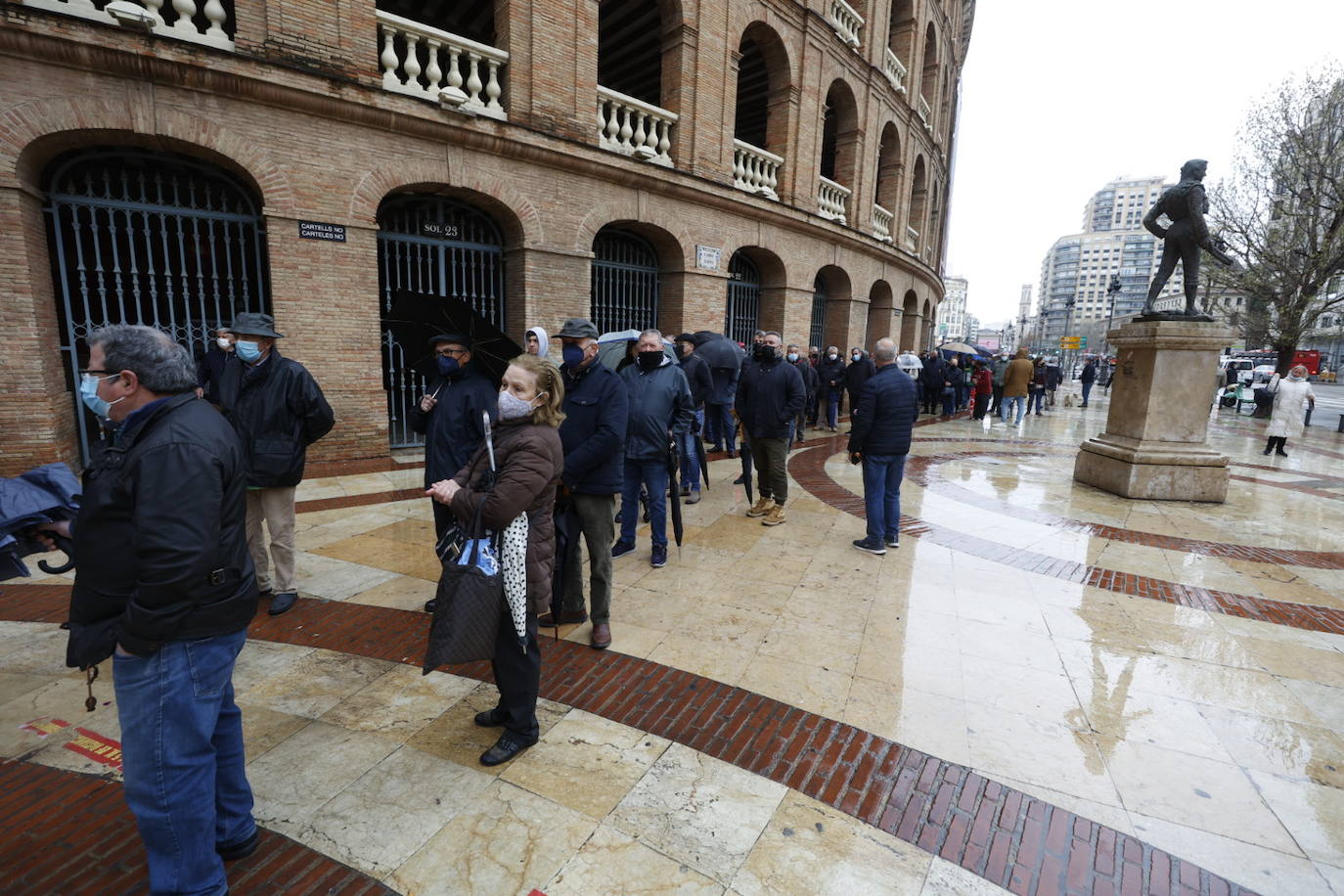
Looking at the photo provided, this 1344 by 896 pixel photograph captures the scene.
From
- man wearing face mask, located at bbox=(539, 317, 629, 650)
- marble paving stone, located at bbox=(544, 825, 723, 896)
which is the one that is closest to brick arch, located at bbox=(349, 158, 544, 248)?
man wearing face mask, located at bbox=(539, 317, 629, 650)

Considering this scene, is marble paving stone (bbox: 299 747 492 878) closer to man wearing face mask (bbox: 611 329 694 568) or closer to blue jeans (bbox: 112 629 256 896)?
blue jeans (bbox: 112 629 256 896)

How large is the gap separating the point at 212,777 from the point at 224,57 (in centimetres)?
877

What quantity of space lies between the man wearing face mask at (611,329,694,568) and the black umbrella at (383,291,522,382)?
138 cm

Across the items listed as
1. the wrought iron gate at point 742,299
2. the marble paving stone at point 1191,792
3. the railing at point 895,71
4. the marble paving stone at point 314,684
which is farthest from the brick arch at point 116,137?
the railing at point 895,71

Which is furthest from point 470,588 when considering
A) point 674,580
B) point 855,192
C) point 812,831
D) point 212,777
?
point 855,192

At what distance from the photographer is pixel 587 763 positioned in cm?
290

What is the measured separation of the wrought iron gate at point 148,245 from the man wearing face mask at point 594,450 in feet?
22.6

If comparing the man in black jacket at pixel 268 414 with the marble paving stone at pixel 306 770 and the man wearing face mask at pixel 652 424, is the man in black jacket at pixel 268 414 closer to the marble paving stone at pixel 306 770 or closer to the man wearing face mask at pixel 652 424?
the marble paving stone at pixel 306 770

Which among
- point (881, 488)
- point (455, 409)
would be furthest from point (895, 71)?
point (455, 409)

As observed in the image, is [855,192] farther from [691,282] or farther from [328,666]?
[328,666]

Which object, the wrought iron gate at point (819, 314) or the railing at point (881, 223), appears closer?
the wrought iron gate at point (819, 314)

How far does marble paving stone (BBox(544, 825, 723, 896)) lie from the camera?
2.24 metres

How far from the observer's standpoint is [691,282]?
41.9 feet

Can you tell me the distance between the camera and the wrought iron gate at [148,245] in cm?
756
